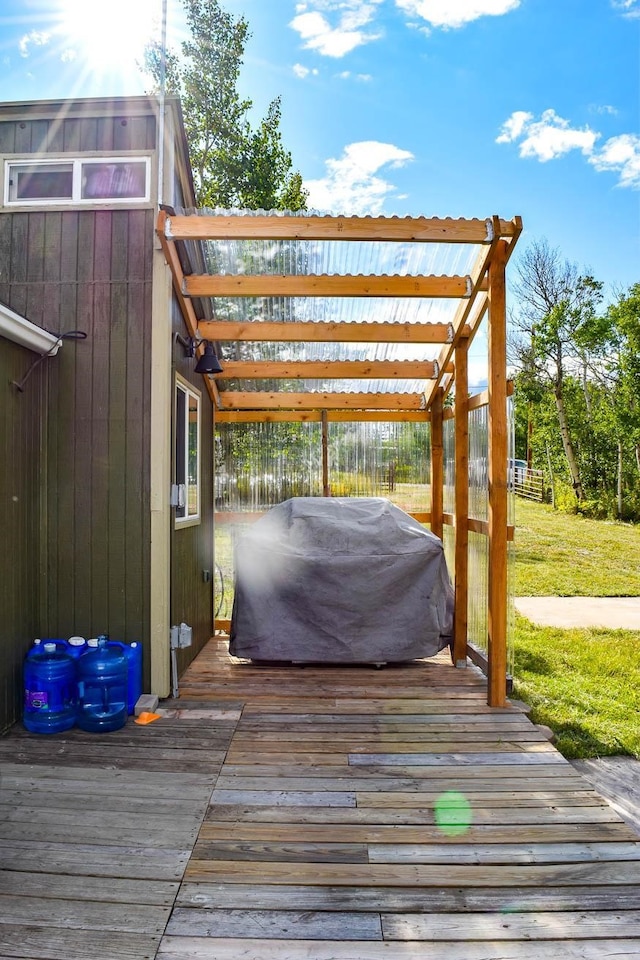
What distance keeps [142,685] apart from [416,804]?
76.6 inches

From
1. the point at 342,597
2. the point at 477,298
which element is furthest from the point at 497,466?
the point at 342,597

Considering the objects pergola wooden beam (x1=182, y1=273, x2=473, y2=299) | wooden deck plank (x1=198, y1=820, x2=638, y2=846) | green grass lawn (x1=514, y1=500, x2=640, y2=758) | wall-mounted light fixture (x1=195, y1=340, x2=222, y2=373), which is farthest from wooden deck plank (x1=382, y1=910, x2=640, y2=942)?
wall-mounted light fixture (x1=195, y1=340, x2=222, y2=373)

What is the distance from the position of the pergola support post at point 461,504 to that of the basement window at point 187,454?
2084mm

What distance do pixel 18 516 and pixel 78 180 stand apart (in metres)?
2.20

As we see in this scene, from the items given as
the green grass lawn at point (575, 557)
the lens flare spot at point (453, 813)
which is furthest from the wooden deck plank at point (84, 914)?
the green grass lawn at point (575, 557)

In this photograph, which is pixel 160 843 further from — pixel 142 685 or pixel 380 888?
pixel 142 685

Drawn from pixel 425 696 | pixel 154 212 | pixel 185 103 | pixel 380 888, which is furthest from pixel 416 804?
pixel 185 103

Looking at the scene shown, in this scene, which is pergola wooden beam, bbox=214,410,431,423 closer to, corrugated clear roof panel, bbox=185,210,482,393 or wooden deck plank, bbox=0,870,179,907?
corrugated clear roof panel, bbox=185,210,482,393

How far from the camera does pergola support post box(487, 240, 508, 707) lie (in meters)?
3.61

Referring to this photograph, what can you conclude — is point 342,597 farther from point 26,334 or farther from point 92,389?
point 26,334

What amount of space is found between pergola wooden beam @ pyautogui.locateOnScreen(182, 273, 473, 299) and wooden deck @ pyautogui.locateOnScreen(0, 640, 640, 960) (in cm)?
270

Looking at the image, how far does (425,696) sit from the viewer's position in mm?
3896

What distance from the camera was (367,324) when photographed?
4.58 meters

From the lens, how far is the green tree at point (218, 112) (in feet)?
36.8
